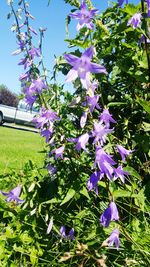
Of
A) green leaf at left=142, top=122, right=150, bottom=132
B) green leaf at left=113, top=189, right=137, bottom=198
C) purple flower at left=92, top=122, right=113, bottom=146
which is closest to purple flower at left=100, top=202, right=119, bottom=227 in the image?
green leaf at left=113, top=189, right=137, bottom=198

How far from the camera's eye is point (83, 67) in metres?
1.53

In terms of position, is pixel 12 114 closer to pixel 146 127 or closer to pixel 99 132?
pixel 146 127

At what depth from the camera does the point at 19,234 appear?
7.97 feet

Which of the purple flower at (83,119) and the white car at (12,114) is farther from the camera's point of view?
the white car at (12,114)

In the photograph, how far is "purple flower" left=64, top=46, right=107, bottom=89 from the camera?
4.91 feet

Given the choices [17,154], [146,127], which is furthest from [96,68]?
[17,154]

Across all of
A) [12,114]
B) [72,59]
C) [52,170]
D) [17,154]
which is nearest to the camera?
[72,59]

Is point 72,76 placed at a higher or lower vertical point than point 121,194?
higher

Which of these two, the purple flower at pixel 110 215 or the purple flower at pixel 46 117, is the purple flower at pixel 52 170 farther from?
Result: the purple flower at pixel 110 215

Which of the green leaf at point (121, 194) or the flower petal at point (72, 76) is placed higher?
the flower petal at point (72, 76)

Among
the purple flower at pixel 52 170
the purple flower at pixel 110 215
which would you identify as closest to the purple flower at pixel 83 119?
the purple flower at pixel 110 215

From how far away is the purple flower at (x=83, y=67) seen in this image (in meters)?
1.50

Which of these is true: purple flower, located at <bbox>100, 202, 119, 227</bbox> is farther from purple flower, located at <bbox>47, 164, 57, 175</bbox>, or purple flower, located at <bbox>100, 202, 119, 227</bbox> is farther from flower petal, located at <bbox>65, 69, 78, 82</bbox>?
flower petal, located at <bbox>65, 69, 78, 82</bbox>

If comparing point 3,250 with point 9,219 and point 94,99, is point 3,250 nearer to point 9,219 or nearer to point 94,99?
point 9,219
